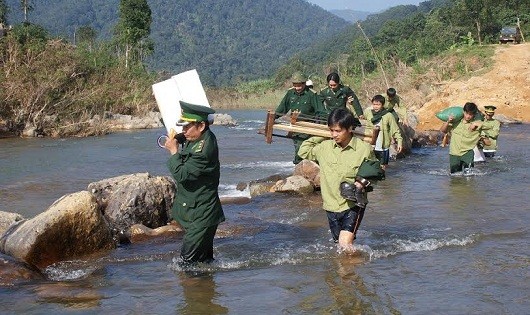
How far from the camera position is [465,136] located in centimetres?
1185

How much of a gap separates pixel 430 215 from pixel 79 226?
4.52 meters

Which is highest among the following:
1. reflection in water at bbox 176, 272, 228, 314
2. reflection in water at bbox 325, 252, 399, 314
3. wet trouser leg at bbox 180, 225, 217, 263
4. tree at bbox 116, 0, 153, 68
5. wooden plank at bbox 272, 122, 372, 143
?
tree at bbox 116, 0, 153, 68

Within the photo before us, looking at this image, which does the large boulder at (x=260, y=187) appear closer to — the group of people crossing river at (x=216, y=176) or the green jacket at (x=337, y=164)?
the group of people crossing river at (x=216, y=176)

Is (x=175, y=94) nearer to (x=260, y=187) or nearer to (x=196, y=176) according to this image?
(x=196, y=176)

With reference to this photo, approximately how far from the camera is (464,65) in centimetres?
3647

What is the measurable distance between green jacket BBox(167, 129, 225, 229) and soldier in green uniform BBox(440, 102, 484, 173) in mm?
6571

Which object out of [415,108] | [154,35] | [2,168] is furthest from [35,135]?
[154,35]

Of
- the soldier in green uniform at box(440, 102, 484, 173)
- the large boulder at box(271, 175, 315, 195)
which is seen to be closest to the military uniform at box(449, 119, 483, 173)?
the soldier in green uniform at box(440, 102, 484, 173)

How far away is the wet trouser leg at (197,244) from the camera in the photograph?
5918 millimetres

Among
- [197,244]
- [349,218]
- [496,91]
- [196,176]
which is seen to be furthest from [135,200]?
[496,91]

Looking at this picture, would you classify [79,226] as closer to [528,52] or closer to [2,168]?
[2,168]

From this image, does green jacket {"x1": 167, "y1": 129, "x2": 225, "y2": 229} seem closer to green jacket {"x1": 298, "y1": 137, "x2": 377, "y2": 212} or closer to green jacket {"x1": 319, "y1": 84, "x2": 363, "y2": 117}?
green jacket {"x1": 298, "y1": 137, "x2": 377, "y2": 212}

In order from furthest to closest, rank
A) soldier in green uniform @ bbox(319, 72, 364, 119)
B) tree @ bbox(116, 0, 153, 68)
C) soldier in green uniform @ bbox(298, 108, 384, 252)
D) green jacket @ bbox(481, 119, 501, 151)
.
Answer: tree @ bbox(116, 0, 153, 68), green jacket @ bbox(481, 119, 501, 151), soldier in green uniform @ bbox(319, 72, 364, 119), soldier in green uniform @ bbox(298, 108, 384, 252)

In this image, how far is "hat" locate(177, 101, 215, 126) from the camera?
5656 millimetres
